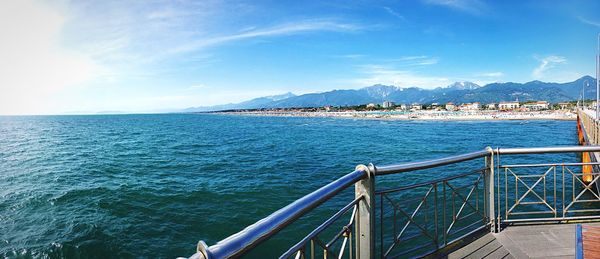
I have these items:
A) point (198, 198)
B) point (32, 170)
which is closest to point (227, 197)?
point (198, 198)

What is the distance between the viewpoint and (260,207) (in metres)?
15.1

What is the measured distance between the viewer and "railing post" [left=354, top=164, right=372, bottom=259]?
9.53 ft

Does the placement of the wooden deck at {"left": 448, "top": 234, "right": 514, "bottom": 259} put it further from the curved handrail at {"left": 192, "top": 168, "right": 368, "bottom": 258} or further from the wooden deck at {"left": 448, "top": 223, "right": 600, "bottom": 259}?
the curved handrail at {"left": 192, "top": 168, "right": 368, "bottom": 258}

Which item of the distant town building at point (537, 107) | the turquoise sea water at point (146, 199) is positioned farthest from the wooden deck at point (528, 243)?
the distant town building at point (537, 107)

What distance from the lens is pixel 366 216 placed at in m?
2.96

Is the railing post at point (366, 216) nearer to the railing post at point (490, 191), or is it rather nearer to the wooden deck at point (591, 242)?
the wooden deck at point (591, 242)

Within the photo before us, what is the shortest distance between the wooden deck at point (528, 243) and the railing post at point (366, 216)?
151 centimetres

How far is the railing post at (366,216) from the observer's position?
114 inches

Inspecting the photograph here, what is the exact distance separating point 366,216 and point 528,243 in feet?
9.47

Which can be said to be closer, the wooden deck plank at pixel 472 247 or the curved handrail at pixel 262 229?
the curved handrail at pixel 262 229

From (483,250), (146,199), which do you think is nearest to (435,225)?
(483,250)

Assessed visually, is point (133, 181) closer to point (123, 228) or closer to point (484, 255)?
point (123, 228)

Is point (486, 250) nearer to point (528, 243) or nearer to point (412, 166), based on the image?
point (528, 243)

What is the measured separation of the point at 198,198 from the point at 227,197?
1.57 metres
